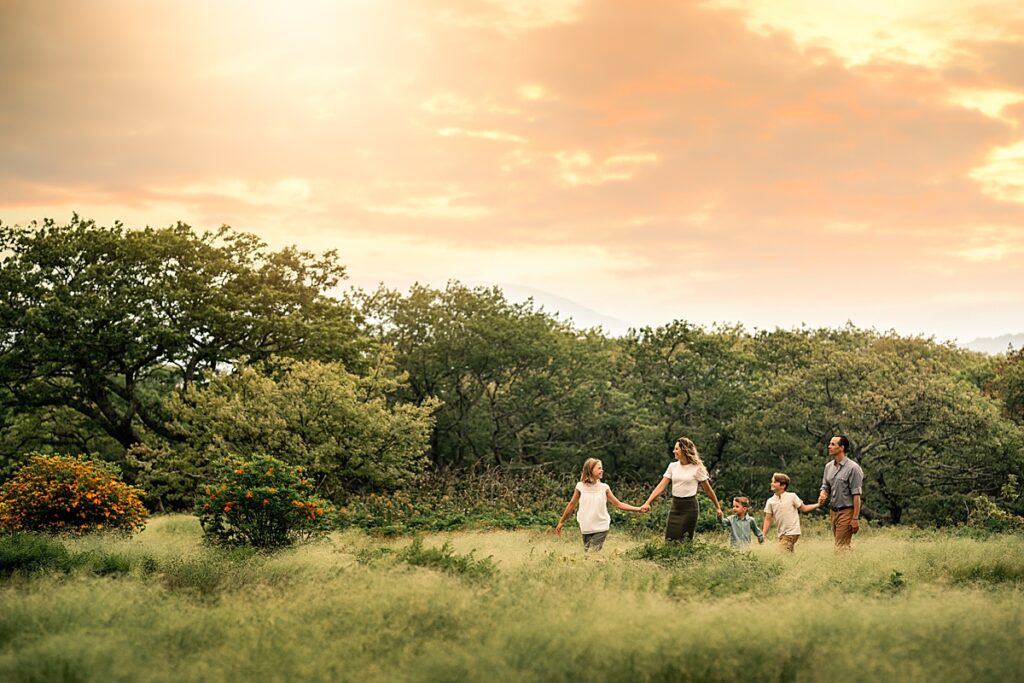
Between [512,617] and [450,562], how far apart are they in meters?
3.08

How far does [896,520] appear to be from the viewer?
101 feet

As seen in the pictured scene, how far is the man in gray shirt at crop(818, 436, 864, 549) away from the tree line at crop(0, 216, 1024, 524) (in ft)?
42.6

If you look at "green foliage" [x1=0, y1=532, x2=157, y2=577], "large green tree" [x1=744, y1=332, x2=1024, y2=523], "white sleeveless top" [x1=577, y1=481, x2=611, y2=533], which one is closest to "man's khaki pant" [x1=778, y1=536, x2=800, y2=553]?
"white sleeveless top" [x1=577, y1=481, x2=611, y2=533]

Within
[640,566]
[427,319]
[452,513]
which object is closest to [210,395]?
[452,513]

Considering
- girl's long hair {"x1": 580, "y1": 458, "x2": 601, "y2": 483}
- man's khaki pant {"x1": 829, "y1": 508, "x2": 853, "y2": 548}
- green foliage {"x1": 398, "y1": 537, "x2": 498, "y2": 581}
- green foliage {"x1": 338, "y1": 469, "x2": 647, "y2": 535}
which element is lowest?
green foliage {"x1": 338, "y1": 469, "x2": 647, "y2": 535}

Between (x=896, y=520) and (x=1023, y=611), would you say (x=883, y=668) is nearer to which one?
(x=1023, y=611)

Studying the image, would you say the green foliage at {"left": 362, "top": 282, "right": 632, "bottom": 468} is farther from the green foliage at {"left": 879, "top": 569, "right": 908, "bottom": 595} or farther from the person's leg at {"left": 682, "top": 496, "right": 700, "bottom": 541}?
the green foliage at {"left": 879, "top": 569, "right": 908, "bottom": 595}

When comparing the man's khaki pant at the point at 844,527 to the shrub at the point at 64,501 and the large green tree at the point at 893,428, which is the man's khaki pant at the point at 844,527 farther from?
the large green tree at the point at 893,428

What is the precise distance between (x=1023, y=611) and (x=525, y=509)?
52.4 ft

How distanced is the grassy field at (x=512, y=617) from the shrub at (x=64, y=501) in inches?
152

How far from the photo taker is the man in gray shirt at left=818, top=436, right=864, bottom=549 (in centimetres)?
1354

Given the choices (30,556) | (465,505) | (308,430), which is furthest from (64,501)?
(465,505)

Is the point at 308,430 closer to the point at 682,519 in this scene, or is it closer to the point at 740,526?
the point at 740,526

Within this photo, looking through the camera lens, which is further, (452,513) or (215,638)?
(452,513)
